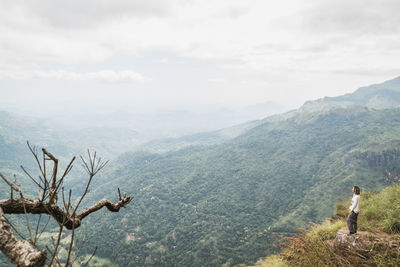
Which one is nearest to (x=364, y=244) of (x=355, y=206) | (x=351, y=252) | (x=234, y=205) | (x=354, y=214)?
(x=351, y=252)

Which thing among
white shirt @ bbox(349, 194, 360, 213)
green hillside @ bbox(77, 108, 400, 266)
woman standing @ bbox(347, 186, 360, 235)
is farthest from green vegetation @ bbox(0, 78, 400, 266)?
white shirt @ bbox(349, 194, 360, 213)

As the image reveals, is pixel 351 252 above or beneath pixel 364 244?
beneath

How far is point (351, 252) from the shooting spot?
24.3 feet

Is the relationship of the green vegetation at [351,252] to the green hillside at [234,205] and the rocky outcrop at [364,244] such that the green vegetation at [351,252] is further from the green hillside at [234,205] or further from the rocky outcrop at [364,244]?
the green hillside at [234,205]

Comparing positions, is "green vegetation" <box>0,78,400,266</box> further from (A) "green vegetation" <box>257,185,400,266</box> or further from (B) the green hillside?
(A) "green vegetation" <box>257,185,400,266</box>

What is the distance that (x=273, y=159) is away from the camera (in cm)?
19900

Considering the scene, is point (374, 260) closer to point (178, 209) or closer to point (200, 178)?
point (178, 209)

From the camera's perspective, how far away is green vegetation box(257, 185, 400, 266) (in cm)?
698

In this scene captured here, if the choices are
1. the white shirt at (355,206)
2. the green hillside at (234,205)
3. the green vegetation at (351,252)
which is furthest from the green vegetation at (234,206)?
the white shirt at (355,206)

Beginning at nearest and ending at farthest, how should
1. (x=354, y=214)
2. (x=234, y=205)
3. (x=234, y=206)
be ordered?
(x=354, y=214) < (x=234, y=206) < (x=234, y=205)

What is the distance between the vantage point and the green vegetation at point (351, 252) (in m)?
6.98

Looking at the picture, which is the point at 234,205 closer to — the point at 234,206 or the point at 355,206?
the point at 234,206

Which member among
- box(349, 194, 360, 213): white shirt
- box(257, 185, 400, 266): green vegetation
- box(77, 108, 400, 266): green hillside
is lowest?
box(77, 108, 400, 266): green hillside

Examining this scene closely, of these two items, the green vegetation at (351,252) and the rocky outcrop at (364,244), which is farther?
the rocky outcrop at (364,244)
